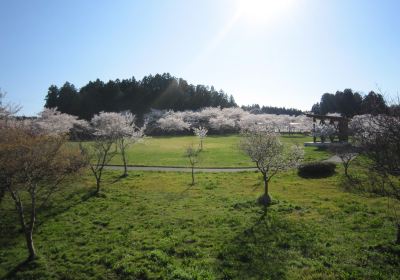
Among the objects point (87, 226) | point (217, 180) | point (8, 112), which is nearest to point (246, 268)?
point (87, 226)

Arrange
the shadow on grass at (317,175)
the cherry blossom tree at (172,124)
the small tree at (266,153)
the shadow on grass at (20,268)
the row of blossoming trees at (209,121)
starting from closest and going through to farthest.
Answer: the shadow on grass at (20,268)
the small tree at (266,153)
the shadow on grass at (317,175)
the cherry blossom tree at (172,124)
the row of blossoming trees at (209,121)

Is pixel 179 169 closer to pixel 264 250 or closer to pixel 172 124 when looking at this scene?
pixel 264 250

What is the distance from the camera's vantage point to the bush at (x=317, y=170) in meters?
33.8

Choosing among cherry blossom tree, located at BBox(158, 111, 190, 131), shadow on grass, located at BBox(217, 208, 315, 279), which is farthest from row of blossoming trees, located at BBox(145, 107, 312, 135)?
shadow on grass, located at BBox(217, 208, 315, 279)

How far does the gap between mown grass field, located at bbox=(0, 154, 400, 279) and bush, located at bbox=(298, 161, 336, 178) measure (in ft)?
20.7

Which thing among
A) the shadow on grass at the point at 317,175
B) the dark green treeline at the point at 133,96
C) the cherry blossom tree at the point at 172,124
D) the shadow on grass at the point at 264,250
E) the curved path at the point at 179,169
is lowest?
the shadow on grass at the point at 264,250

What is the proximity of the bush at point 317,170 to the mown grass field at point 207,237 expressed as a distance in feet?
20.7

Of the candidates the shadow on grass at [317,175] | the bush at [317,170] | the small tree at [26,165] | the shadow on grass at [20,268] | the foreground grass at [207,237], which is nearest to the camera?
the foreground grass at [207,237]

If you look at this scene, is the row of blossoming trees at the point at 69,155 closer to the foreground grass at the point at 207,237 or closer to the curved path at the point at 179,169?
the foreground grass at the point at 207,237

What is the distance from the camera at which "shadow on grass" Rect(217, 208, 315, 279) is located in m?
12.8

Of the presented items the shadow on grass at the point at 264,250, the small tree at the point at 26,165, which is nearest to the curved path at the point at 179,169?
the shadow on grass at the point at 264,250

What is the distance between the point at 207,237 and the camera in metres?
16.8

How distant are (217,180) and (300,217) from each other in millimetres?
13414

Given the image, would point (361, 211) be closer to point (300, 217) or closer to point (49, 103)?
point (300, 217)
